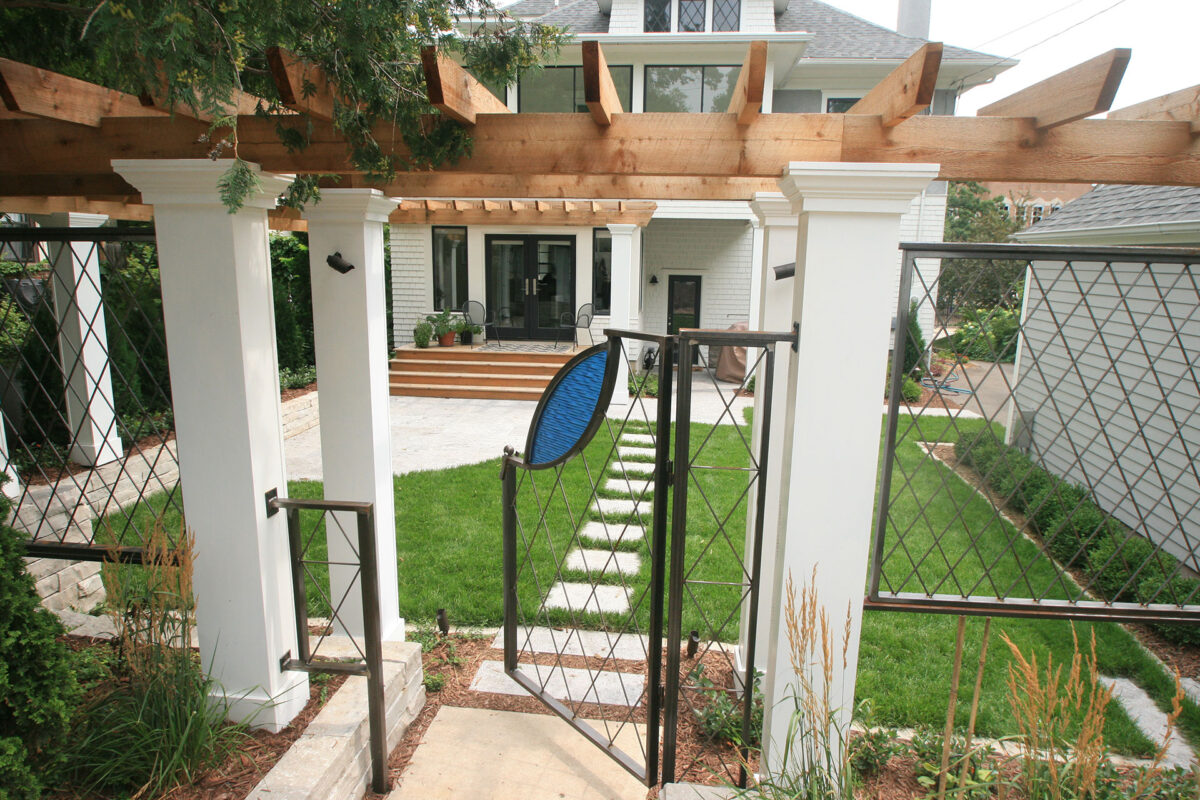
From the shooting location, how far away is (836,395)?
7.68 feet

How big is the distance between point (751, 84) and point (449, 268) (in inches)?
468

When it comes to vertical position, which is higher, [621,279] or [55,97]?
[55,97]

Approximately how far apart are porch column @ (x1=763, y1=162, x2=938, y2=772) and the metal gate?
122 mm

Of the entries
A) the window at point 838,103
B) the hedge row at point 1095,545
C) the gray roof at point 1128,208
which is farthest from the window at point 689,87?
the hedge row at point 1095,545

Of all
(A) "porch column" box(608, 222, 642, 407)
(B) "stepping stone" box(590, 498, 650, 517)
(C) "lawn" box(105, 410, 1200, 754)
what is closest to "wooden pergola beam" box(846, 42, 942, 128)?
(C) "lawn" box(105, 410, 1200, 754)

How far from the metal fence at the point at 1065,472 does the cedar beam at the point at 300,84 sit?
201 cm

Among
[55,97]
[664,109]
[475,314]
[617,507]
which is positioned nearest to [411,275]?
[475,314]

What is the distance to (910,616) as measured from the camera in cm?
447

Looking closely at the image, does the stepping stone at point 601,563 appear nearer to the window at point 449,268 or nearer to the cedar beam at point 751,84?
the cedar beam at point 751,84

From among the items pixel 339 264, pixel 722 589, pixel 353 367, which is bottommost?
pixel 722 589

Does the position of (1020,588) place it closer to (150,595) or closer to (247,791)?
(247,791)

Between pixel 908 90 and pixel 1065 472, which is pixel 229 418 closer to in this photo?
pixel 908 90

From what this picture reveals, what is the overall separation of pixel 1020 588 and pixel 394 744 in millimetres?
4241

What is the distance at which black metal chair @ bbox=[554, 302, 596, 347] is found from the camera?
1285 cm
